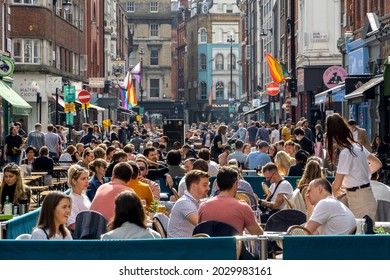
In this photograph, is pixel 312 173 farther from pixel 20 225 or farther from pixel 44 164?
pixel 44 164

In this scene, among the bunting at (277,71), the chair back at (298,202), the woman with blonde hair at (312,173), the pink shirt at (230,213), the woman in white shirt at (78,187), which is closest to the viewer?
the pink shirt at (230,213)

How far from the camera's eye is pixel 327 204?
11.2 metres

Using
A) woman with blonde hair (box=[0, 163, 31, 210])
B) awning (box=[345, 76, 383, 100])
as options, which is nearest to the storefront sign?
awning (box=[345, 76, 383, 100])

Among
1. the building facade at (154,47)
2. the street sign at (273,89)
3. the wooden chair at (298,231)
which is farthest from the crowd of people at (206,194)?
the building facade at (154,47)

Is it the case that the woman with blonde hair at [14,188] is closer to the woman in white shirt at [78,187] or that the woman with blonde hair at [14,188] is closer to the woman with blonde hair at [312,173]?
the woman in white shirt at [78,187]

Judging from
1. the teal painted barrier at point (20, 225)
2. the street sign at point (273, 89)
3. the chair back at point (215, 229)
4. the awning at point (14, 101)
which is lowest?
the teal painted barrier at point (20, 225)

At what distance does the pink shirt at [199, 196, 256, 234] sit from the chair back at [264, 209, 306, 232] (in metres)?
1.11

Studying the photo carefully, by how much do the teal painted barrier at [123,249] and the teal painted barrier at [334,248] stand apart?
21.6 inches

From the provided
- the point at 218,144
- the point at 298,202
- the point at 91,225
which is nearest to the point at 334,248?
the point at 91,225

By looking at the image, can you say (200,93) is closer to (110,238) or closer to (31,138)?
(31,138)

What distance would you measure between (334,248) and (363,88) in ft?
83.3

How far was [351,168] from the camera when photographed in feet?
46.2

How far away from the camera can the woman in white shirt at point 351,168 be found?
13984 mm

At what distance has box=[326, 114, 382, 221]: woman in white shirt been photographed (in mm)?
13984
